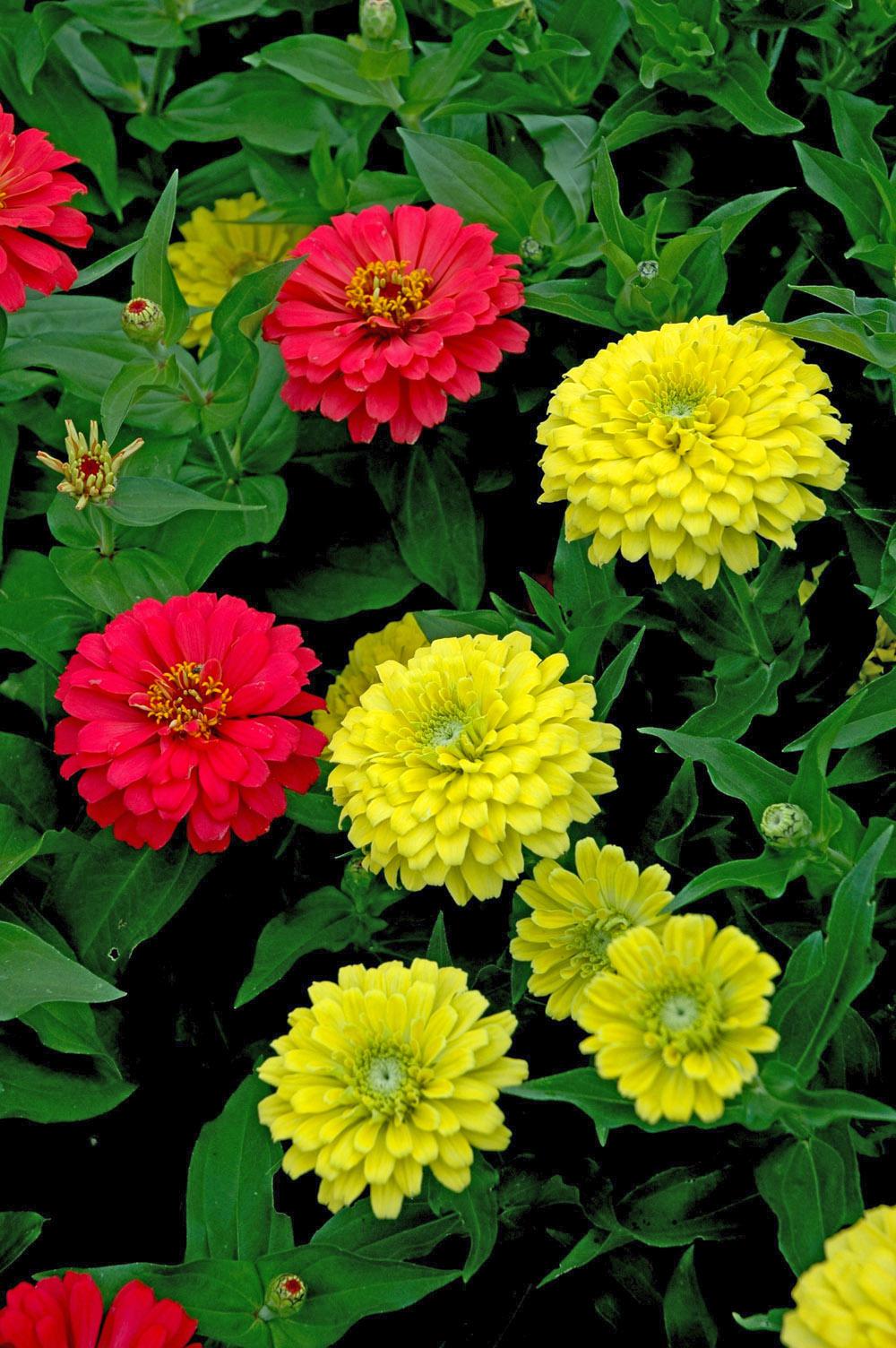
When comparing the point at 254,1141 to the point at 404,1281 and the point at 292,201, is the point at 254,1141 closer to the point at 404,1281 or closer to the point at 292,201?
the point at 404,1281

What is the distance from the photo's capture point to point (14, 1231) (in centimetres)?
109

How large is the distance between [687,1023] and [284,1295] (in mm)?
366

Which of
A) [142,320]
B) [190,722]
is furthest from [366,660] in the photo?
[142,320]

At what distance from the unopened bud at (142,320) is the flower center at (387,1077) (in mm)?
631

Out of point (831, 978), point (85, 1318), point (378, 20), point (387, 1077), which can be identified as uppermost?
point (378, 20)

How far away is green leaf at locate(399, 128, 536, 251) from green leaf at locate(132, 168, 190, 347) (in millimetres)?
254

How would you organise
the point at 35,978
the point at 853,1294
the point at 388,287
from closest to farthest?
the point at 853,1294 → the point at 35,978 → the point at 388,287

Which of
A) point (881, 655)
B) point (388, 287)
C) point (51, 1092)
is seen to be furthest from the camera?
point (881, 655)

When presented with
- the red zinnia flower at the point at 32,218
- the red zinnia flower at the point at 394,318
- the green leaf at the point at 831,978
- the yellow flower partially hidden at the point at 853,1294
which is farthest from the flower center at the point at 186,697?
the yellow flower partially hidden at the point at 853,1294

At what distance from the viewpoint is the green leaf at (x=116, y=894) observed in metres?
1.14

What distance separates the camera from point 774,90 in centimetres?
140

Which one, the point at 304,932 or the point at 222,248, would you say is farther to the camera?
the point at 222,248

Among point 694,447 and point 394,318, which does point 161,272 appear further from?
point 694,447

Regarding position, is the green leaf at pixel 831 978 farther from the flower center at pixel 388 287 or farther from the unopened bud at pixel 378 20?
the unopened bud at pixel 378 20
